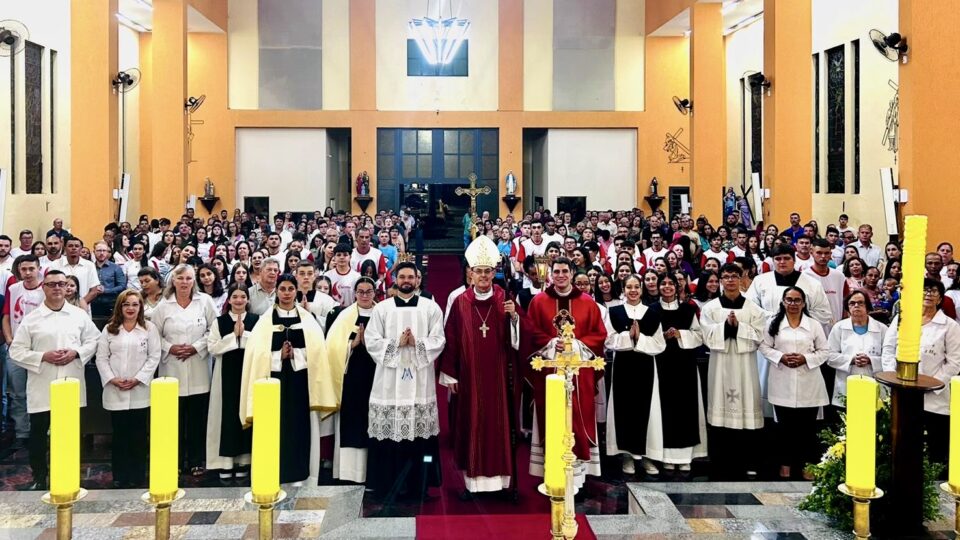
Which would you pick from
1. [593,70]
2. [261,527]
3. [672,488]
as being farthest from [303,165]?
[261,527]

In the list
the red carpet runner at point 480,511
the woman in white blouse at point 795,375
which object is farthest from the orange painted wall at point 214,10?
the woman in white blouse at point 795,375

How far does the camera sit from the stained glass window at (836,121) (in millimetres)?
18359

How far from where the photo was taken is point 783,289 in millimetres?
8305

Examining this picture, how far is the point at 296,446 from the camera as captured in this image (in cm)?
673

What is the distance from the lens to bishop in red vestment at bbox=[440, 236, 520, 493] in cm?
639

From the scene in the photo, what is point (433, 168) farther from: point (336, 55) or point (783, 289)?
point (783, 289)

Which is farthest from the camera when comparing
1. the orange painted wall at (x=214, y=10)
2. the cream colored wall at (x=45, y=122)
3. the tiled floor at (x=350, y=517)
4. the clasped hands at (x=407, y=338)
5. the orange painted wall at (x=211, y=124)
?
the orange painted wall at (x=211, y=124)

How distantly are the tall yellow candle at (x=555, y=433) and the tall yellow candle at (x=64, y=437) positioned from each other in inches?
42.5

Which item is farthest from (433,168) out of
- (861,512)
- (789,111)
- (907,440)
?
(861,512)

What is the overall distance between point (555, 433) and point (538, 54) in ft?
76.3

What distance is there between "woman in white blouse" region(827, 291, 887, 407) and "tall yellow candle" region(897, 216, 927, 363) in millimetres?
4619

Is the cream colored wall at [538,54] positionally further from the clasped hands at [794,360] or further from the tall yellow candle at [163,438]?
the tall yellow candle at [163,438]

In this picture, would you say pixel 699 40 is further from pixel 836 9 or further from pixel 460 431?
pixel 460 431

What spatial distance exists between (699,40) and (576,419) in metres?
16.0
